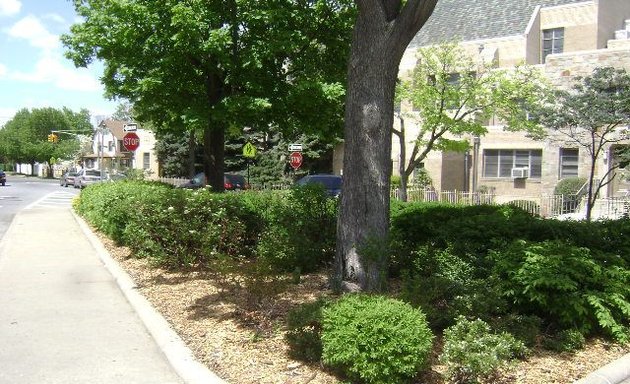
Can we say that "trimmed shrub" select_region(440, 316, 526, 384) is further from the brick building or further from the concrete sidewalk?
the brick building

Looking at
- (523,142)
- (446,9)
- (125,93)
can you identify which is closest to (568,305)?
(125,93)

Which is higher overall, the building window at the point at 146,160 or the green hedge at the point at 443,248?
the building window at the point at 146,160

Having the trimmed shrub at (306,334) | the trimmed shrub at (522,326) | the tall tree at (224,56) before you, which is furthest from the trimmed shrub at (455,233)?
the tall tree at (224,56)

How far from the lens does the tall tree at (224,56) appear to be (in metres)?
12.0

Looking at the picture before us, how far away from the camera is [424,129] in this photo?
1884 cm

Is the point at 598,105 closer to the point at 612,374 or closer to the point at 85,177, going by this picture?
the point at 612,374

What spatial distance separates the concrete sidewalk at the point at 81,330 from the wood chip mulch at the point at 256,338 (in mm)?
208

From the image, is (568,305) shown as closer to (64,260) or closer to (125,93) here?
(64,260)

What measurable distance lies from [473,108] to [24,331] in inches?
642

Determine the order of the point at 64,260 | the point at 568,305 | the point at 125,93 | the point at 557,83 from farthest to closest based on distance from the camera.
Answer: the point at 557,83
the point at 125,93
the point at 64,260
the point at 568,305

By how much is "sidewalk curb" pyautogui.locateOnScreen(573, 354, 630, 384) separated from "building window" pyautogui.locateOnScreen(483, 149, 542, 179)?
953 inches

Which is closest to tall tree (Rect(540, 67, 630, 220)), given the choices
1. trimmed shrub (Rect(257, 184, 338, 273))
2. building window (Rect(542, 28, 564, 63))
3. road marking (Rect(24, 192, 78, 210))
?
trimmed shrub (Rect(257, 184, 338, 273))

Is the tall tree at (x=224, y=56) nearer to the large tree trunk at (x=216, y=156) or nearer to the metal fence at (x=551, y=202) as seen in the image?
the large tree trunk at (x=216, y=156)

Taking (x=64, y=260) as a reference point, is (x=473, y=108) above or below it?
above
